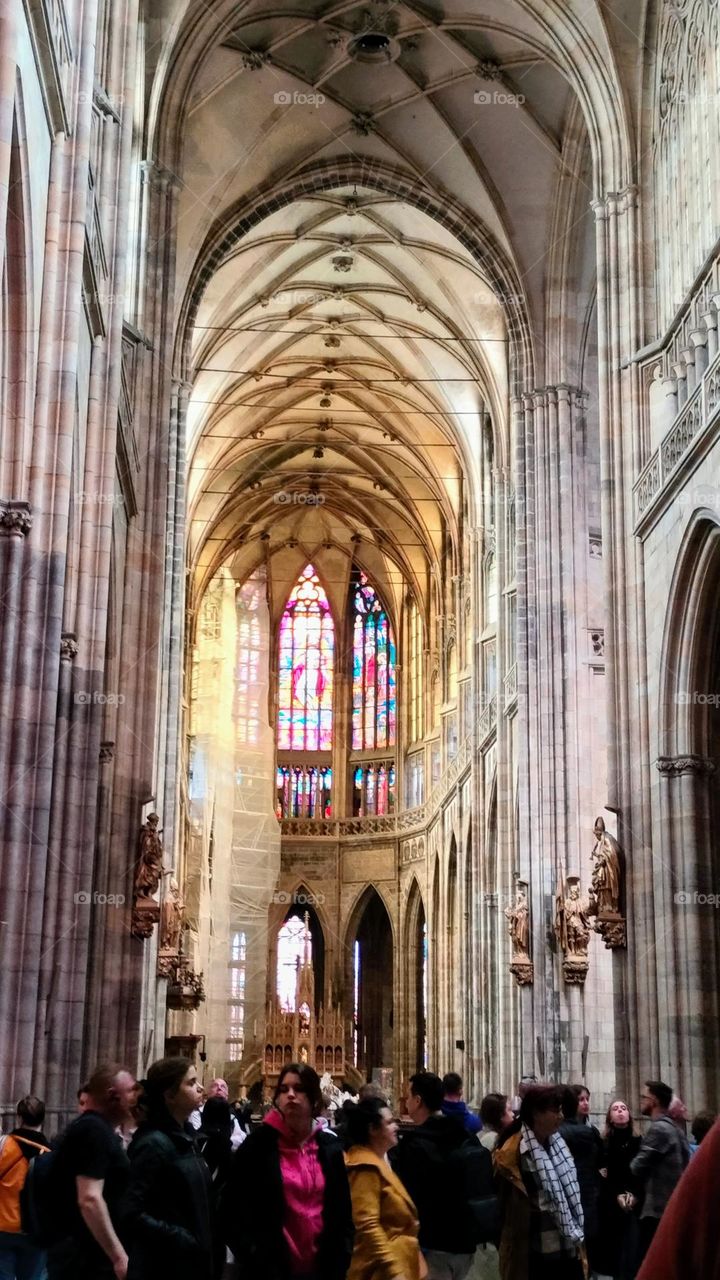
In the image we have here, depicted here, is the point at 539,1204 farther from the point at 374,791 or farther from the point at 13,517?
the point at 374,791

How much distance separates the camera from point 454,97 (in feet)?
91.1

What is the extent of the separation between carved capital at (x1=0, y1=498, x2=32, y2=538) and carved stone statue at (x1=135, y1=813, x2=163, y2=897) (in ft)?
32.5

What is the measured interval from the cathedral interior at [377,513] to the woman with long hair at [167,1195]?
5.68 meters

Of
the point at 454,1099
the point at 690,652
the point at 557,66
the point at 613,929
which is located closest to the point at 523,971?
the point at 613,929

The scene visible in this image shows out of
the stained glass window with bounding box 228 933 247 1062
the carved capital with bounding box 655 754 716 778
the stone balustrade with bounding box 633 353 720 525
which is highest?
the stone balustrade with bounding box 633 353 720 525

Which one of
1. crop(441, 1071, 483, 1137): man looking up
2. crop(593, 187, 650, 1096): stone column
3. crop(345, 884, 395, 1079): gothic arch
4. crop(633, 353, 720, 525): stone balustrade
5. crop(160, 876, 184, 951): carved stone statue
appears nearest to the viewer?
crop(441, 1071, 483, 1137): man looking up

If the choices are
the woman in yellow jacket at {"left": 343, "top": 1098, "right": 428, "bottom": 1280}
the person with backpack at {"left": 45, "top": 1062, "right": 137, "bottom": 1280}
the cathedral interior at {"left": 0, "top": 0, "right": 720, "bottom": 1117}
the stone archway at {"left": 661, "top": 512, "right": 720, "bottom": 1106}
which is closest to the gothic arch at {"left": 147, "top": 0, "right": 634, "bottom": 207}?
the cathedral interior at {"left": 0, "top": 0, "right": 720, "bottom": 1117}

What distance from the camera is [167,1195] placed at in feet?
17.7

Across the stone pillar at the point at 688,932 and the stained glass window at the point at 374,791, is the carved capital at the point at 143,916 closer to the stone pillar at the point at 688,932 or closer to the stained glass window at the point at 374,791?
the stone pillar at the point at 688,932

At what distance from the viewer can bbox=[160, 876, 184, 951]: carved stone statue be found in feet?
90.1

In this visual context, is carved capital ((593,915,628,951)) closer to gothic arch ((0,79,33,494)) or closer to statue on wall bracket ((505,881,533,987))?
statue on wall bracket ((505,881,533,987))

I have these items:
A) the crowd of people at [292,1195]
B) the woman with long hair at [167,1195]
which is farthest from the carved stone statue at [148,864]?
the woman with long hair at [167,1195]

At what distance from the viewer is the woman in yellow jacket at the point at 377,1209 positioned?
5.84 metres

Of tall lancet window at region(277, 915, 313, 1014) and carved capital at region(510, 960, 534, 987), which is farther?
tall lancet window at region(277, 915, 313, 1014)
